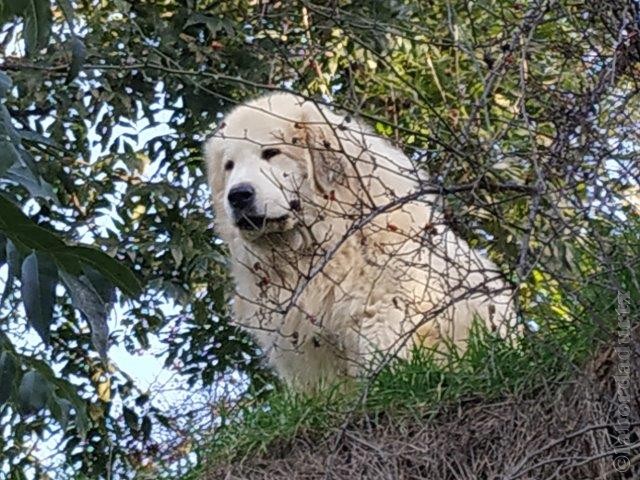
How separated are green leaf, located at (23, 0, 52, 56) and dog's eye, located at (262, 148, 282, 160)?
414cm

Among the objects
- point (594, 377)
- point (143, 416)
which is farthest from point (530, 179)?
point (143, 416)

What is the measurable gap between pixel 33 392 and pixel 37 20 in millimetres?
662

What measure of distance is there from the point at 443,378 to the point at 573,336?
0.52 metres

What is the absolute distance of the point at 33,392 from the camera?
7.86 ft

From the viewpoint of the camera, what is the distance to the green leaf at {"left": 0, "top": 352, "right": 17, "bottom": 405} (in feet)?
7.57

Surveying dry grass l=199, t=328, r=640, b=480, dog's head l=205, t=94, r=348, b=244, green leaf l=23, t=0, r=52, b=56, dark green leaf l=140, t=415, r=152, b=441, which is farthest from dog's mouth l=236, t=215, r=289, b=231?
green leaf l=23, t=0, r=52, b=56

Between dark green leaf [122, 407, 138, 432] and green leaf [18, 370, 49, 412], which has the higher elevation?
dark green leaf [122, 407, 138, 432]

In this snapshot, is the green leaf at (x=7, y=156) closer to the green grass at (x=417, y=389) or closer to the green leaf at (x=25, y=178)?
the green leaf at (x=25, y=178)

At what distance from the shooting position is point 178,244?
7668 mm

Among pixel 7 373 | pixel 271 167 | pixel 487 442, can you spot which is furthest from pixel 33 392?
pixel 271 167

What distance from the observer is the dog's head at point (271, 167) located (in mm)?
6191

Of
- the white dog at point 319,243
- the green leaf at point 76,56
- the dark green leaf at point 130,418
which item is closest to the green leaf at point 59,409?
the green leaf at point 76,56

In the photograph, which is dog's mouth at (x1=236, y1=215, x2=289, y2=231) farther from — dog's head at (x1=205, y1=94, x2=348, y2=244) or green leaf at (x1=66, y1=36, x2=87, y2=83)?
green leaf at (x1=66, y1=36, x2=87, y2=83)

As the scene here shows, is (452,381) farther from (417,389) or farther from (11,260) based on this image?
(11,260)
